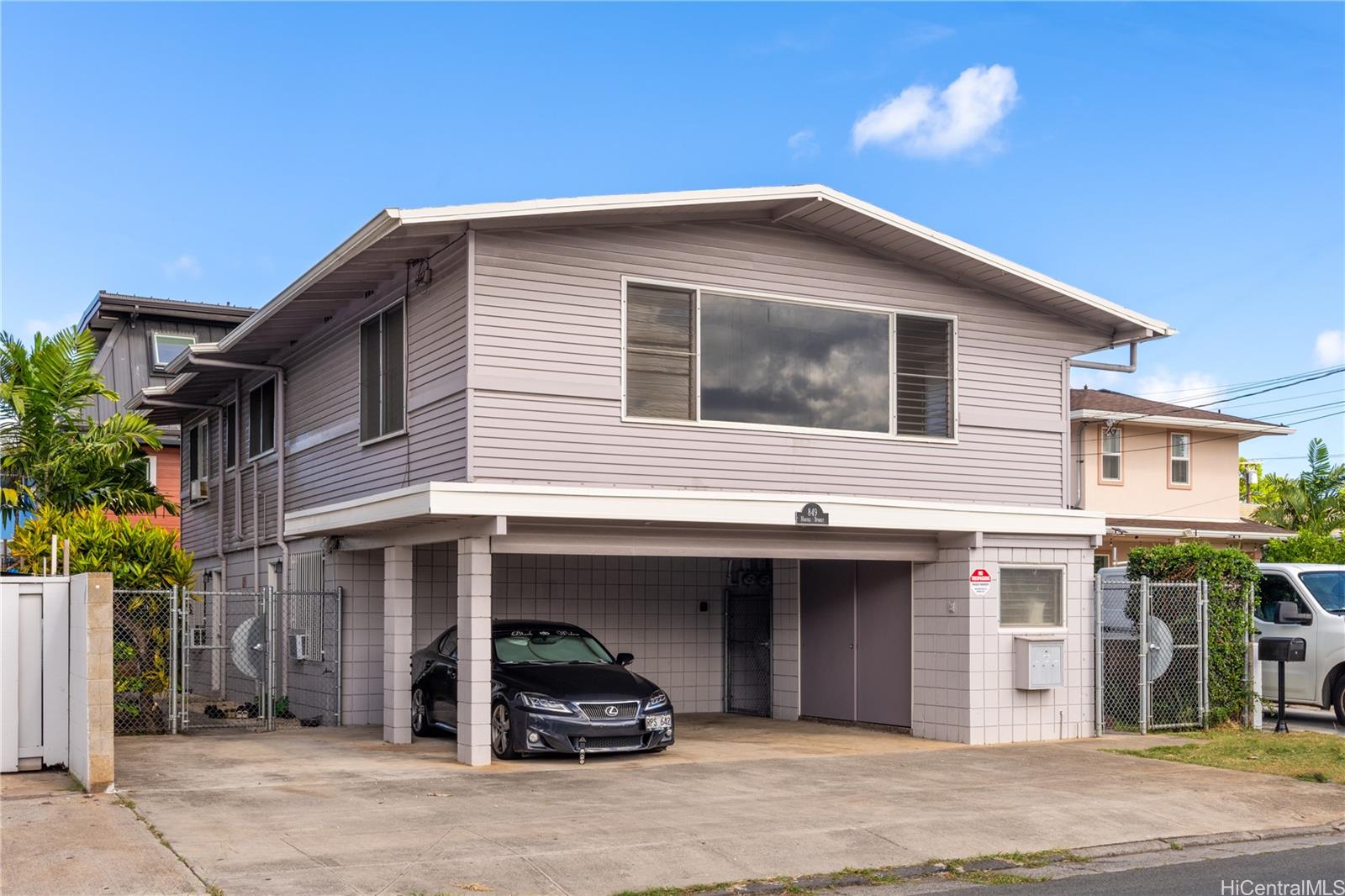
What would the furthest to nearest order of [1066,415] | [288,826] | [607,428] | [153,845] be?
[1066,415], [607,428], [288,826], [153,845]

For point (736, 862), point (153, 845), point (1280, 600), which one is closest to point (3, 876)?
point (153, 845)

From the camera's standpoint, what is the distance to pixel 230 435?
929 inches

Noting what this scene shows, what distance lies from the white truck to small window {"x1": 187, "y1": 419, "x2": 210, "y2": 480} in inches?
695

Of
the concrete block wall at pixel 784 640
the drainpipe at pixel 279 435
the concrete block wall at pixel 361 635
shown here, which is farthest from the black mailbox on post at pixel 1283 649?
the drainpipe at pixel 279 435

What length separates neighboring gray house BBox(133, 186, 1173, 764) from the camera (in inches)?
559

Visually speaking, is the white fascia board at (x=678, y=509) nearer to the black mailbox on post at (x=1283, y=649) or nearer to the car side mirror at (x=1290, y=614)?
the black mailbox on post at (x=1283, y=649)

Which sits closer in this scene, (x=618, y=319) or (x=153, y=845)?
(x=153, y=845)

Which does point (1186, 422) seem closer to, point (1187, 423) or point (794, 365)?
point (1187, 423)

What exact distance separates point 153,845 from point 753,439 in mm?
8103

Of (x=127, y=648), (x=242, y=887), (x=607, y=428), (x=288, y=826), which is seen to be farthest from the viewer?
(x=127, y=648)

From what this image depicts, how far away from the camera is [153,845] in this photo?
922cm

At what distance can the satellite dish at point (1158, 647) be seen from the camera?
16703 millimetres

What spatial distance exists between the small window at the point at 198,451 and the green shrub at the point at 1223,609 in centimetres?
1658

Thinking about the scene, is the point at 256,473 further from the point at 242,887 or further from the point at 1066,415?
the point at 242,887
